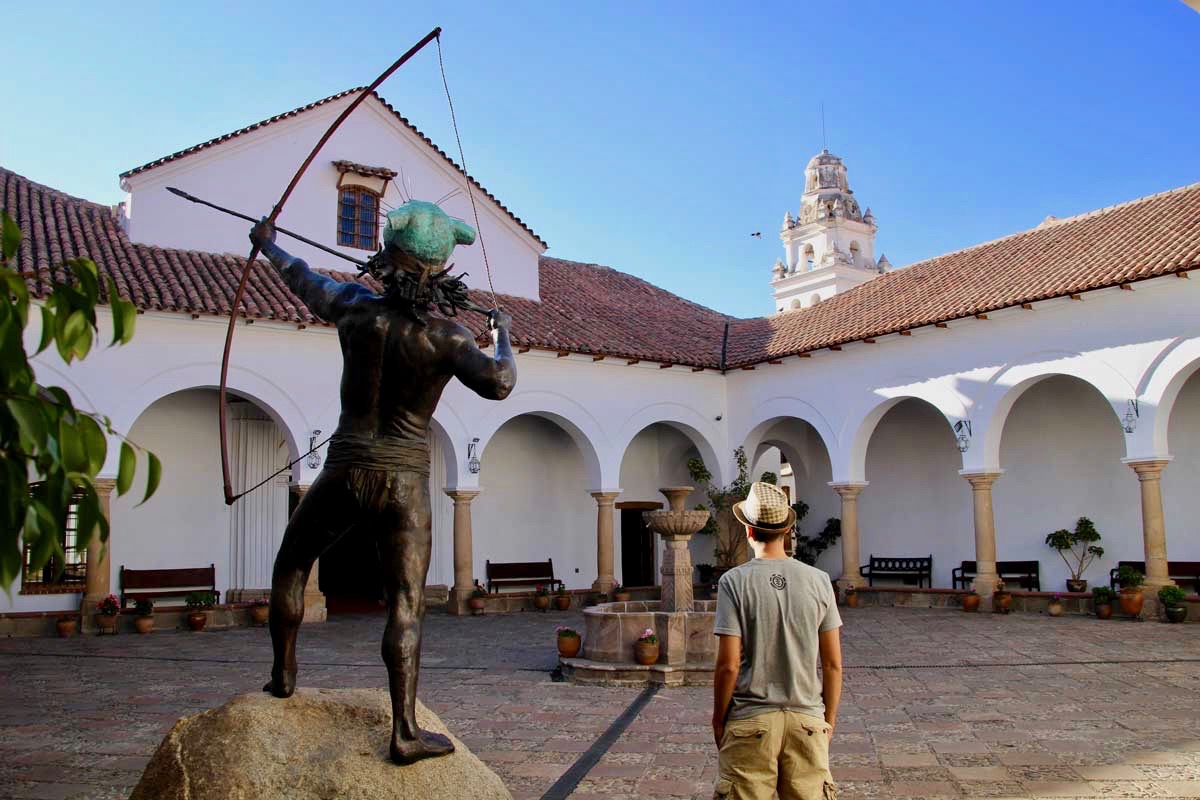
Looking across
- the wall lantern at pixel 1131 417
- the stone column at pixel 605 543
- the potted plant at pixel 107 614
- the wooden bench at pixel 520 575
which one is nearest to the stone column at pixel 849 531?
the stone column at pixel 605 543

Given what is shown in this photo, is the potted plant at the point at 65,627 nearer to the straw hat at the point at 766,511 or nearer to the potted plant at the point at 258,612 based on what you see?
the potted plant at the point at 258,612

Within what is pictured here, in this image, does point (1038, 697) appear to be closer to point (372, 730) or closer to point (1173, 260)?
point (372, 730)

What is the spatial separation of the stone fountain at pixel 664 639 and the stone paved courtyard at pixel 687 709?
1.21ft

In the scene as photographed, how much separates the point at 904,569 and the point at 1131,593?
5.45 meters

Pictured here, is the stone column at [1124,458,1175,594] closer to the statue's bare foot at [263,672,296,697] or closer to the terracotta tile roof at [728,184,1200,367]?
the terracotta tile roof at [728,184,1200,367]

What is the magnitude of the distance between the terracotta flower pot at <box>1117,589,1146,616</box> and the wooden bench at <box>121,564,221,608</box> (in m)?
13.1

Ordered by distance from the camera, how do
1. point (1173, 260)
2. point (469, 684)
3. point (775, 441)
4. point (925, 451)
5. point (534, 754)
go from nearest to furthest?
point (534, 754)
point (469, 684)
point (1173, 260)
point (925, 451)
point (775, 441)

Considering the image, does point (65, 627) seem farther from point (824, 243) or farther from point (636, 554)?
point (824, 243)

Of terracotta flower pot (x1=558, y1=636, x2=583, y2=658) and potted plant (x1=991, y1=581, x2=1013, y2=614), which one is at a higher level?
terracotta flower pot (x1=558, y1=636, x2=583, y2=658)

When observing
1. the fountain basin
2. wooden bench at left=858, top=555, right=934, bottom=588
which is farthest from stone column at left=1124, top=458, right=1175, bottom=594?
the fountain basin

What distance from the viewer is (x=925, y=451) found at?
19422 millimetres

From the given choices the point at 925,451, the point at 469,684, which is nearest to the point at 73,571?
the point at 469,684

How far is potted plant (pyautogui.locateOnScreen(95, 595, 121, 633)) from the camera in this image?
13.8m

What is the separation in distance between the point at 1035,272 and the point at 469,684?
11462 mm
